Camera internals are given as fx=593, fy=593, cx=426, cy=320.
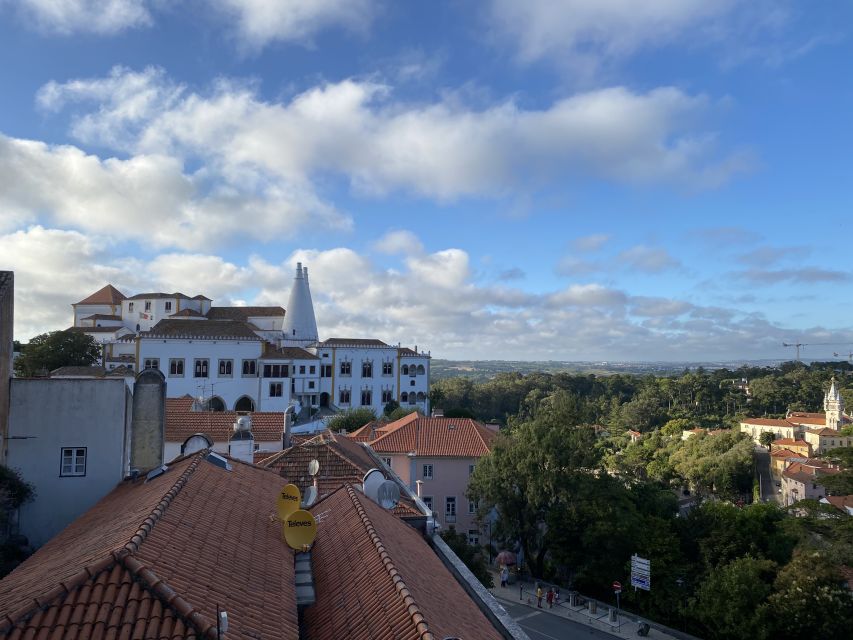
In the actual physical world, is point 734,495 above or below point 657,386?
below

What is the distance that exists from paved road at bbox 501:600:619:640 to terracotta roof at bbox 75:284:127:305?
55914 mm

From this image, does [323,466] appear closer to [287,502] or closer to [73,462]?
[73,462]

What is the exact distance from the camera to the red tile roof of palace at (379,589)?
6.06m

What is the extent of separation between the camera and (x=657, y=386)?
104 meters

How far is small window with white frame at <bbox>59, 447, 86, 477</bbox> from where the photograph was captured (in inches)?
496

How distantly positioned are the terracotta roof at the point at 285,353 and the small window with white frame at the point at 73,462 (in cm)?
3649

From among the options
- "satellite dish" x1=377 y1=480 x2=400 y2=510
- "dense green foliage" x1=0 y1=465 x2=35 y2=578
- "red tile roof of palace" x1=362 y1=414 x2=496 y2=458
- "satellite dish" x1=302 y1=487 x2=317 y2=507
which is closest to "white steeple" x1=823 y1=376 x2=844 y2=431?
"red tile roof of palace" x1=362 y1=414 x2=496 y2=458

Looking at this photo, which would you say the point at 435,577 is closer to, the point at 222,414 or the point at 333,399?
the point at 222,414

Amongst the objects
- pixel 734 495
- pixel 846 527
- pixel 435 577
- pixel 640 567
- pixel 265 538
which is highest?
pixel 265 538

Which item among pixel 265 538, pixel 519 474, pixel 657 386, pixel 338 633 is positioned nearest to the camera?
pixel 338 633

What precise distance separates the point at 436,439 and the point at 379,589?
78.1 ft

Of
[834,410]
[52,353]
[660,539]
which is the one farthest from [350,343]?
[834,410]

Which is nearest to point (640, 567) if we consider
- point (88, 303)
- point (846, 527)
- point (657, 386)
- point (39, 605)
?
point (846, 527)

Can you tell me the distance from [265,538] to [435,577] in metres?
2.46
